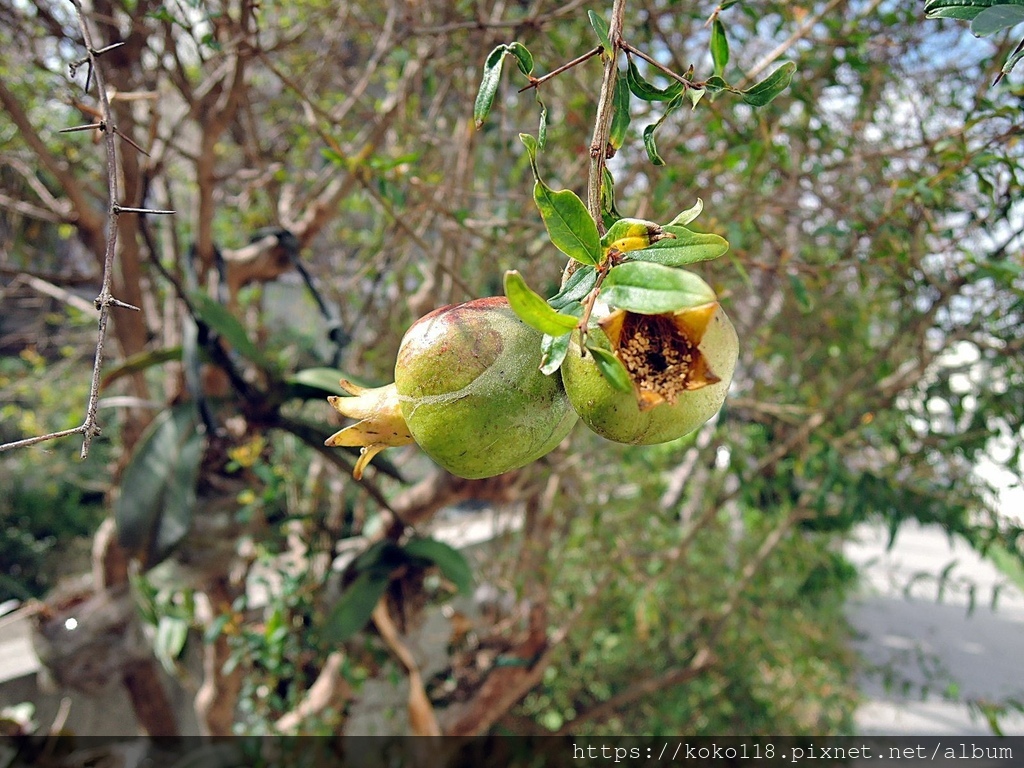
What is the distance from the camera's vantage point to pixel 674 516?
2.20m

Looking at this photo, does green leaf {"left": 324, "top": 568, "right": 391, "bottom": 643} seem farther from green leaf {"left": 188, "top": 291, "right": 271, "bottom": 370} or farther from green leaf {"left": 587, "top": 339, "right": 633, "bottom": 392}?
green leaf {"left": 587, "top": 339, "right": 633, "bottom": 392}

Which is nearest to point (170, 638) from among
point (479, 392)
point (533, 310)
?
point (479, 392)

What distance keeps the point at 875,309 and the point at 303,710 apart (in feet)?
6.85

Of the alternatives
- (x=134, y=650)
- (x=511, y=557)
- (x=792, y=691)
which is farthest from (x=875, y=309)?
(x=134, y=650)

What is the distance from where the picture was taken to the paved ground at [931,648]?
10.4ft

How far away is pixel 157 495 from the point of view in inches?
48.8

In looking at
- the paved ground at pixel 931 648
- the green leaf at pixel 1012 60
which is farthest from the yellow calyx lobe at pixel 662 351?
the paved ground at pixel 931 648

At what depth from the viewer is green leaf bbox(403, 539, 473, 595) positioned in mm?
1382

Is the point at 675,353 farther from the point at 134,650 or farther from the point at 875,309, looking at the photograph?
the point at 875,309

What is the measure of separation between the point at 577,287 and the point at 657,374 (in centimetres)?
8

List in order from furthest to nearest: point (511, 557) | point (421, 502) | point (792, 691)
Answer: point (792, 691), point (511, 557), point (421, 502)

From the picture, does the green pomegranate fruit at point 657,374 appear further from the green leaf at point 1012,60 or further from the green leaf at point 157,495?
the green leaf at point 157,495

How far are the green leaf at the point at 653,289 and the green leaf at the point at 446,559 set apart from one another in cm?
108

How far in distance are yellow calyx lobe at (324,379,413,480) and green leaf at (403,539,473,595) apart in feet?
2.75
